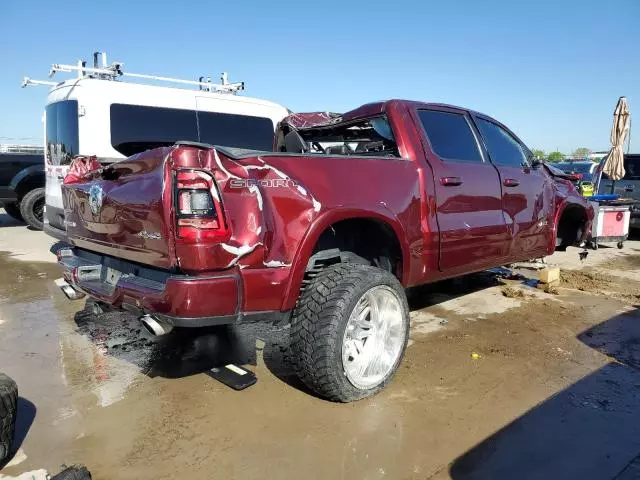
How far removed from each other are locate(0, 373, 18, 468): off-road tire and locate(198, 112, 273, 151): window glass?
18.2 ft

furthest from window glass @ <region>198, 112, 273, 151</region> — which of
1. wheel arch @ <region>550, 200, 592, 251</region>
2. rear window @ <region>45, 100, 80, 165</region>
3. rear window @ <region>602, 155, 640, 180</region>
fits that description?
rear window @ <region>602, 155, 640, 180</region>

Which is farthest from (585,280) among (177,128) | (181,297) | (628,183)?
(177,128)

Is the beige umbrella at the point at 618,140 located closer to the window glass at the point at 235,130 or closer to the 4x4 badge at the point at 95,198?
the window glass at the point at 235,130

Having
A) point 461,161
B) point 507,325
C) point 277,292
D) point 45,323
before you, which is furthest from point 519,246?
point 45,323

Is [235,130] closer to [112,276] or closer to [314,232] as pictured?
[112,276]

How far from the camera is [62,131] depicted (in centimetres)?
679

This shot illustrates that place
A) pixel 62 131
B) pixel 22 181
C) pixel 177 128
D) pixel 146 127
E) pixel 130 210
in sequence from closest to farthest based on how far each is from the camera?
pixel 130 210
pixel 62 131
pixel 146 127
pixel 177 128
pixel 22 181

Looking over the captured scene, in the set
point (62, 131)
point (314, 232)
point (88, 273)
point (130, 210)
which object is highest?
point (62, 131)

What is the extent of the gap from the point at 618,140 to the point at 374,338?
951cm

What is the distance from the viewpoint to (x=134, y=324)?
14.9 feet

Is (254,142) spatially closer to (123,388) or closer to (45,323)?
(45,323)

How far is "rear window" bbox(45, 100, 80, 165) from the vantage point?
257 inches

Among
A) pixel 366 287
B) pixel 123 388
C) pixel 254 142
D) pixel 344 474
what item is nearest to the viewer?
pixel 344 474

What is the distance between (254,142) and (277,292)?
237 inches
